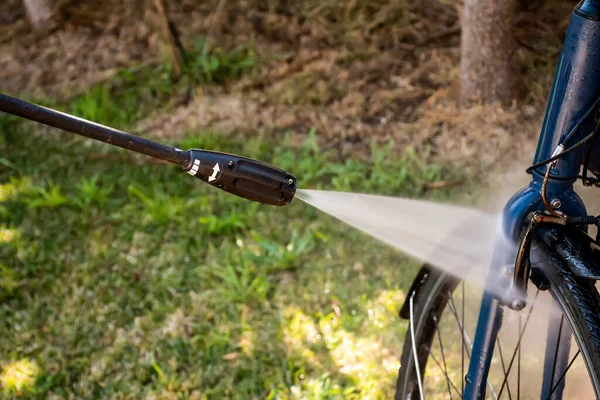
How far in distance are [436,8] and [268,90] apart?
148 cm

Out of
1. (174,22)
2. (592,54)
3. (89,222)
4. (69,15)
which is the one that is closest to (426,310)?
(592,54)

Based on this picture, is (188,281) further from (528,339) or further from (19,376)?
(528,339)

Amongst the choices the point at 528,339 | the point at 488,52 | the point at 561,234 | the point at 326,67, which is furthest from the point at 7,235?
the point at 561,234

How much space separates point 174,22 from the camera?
550cm

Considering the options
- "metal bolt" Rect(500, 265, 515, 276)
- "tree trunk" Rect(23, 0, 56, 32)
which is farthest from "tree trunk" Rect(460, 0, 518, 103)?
"tree trunk" Rect(23, 0, 56, 32)

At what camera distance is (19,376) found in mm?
2932

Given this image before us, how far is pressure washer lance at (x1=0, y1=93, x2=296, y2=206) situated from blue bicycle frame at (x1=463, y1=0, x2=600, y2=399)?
1.89ft

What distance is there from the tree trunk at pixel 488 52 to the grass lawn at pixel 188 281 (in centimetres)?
67

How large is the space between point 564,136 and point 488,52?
272cm

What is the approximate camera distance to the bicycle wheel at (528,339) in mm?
1378

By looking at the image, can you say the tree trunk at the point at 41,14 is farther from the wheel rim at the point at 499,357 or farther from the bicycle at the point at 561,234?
the bicycle at the point at 561,234

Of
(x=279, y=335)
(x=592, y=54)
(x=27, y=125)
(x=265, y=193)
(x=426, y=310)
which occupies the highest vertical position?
(x=592, y=54)

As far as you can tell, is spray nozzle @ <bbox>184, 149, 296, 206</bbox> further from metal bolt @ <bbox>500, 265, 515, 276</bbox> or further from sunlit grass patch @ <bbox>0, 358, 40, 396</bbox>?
sunlit grass patch @ <bbox>0, 358, 40, 396</bbox>

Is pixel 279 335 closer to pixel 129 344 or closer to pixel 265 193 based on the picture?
pixel 129 344
